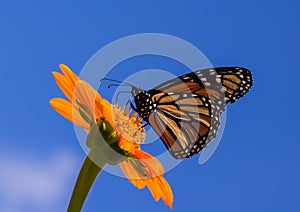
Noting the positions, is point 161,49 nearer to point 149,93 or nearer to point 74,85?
point 149,93

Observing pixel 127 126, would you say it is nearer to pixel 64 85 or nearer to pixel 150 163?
pixel 150 163

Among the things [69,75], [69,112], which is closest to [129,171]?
[69,112]

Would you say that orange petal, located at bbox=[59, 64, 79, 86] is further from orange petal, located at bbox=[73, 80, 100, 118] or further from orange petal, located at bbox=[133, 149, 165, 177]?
orange petal, located at bbox=[133, 149, 165, 177]

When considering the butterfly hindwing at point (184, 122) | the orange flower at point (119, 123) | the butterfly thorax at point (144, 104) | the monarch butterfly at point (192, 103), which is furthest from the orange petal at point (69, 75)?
the butterfly hindwing at point (184, 122)

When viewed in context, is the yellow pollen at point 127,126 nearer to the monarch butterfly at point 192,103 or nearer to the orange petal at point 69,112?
the orange petal at point 69,112

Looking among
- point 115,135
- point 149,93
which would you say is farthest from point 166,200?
point 149,93

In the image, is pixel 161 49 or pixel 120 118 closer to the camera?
pixel 120 118

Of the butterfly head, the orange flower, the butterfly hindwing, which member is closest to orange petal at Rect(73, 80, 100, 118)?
the orange flower
